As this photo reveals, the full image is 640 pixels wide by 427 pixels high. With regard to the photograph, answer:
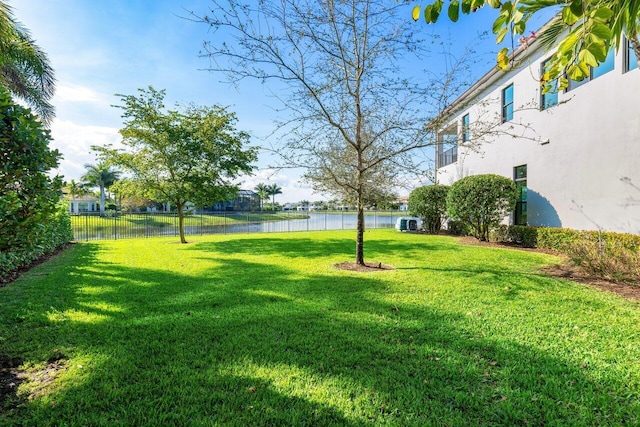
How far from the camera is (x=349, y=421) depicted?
1.99 metres

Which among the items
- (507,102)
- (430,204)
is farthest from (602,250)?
(430,204)

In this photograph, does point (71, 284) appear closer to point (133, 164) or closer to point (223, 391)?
point (223, 391)

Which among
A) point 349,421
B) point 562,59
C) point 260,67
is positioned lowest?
point 349,421

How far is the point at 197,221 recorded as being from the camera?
80.1 feet

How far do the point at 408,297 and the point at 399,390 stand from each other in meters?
2.47

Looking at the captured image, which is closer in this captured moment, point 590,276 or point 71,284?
point 71,284

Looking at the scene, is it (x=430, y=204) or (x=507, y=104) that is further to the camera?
(x=430, y=204)

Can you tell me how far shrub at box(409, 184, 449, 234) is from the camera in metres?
14.6

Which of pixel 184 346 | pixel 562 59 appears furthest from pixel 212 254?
pixel 562 59

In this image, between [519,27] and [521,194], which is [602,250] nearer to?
[521,194]

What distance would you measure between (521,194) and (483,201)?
5.84ft

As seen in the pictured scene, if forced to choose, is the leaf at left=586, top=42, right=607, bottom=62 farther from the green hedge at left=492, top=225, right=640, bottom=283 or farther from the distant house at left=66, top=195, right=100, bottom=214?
the distant house at left=66, top=195, right=100, bottom=214

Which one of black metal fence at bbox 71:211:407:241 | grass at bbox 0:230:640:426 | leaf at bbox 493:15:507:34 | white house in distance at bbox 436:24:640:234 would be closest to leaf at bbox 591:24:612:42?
leaf at bbox 493:15:507:34

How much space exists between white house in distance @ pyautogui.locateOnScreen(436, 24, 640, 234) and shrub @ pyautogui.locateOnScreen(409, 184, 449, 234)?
3.24 metres
